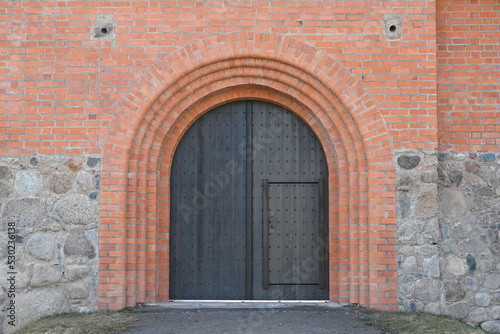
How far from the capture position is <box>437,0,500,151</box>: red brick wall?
688 centimetres

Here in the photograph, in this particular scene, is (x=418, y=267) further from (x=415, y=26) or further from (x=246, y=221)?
(x=415, y=26)

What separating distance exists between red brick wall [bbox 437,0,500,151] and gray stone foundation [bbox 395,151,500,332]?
0.80 feet

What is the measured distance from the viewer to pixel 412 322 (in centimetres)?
594

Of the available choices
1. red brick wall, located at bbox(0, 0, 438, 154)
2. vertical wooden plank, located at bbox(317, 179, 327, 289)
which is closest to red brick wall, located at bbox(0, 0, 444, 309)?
red brick wall, located at bbox(0, 0, 438, 154)

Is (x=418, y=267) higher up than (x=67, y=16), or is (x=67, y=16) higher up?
(x=67, y=16)

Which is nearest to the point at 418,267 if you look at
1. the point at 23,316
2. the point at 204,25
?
the point at 204,25

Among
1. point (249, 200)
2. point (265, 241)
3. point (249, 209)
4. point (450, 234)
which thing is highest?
point (249, 200)

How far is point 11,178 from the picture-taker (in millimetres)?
6609

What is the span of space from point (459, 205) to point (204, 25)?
3777 millimetres

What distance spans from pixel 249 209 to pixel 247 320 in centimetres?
154

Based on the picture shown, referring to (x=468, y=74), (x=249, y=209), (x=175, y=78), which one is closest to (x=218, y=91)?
(x=175, y=78)

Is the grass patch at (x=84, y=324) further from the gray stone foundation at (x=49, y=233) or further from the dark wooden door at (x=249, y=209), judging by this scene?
the dark wooden door at (x=249, y=209)

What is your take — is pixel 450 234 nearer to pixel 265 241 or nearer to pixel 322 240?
pixel 322 240

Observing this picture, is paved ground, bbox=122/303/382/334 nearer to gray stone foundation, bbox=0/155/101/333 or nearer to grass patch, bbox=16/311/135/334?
grass patch, bbox=16/311/135/334
